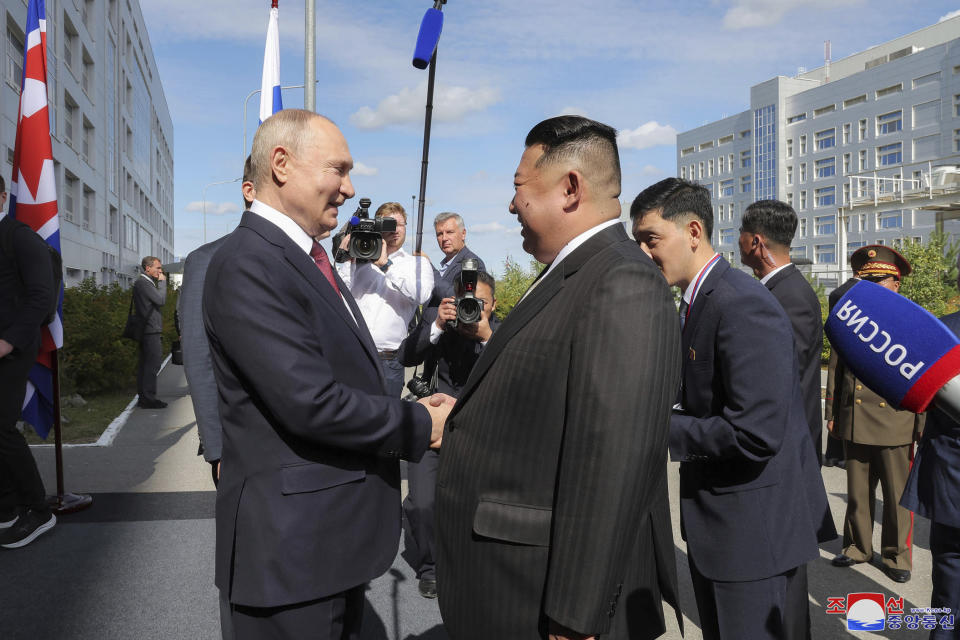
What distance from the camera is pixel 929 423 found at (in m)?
3.30

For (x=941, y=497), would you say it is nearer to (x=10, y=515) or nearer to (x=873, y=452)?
(x=873, y=452)

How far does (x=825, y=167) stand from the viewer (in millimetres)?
77625

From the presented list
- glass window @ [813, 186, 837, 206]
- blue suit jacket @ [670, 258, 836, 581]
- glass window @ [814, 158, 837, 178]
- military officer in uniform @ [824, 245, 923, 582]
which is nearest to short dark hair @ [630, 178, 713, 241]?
blue suit jacket @ [670, 258, 836, 581]

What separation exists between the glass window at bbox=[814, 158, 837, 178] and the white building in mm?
108

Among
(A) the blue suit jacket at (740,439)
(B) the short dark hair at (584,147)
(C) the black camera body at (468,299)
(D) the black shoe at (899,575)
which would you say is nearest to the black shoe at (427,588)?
(C) the black camera body at (468,299)

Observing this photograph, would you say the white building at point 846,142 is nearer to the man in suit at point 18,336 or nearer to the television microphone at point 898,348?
the man in suit at point 18,336

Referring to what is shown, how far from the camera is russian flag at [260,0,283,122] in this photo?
306 inches

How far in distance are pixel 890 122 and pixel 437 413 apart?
8051cm

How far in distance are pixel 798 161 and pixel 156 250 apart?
224 feet

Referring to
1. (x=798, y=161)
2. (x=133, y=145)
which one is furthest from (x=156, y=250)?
(x=798, y=161)

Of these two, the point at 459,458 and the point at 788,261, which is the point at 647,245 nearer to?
the point at 459,458

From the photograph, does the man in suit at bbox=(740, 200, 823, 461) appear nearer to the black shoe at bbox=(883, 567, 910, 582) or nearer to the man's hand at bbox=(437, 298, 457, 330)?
the black shoe at bbox=(883, 567, 910, 582)

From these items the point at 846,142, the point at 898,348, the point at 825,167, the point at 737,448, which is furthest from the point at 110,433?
the point at 825,167

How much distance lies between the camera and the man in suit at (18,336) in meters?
4.67
